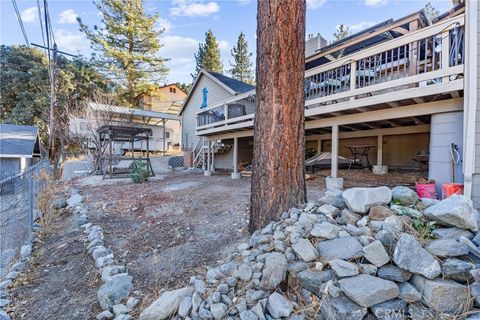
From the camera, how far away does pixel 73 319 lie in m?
2.00

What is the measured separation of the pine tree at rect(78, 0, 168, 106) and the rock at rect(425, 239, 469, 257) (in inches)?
907

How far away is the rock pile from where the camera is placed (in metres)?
1.57

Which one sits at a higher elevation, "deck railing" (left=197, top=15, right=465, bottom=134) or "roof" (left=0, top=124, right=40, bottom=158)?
"deck railing" (left=197, top=15, right=465, bottom=134)

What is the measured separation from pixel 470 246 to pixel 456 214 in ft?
0.78

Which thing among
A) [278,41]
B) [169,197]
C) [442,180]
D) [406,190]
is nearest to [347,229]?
[406,190]

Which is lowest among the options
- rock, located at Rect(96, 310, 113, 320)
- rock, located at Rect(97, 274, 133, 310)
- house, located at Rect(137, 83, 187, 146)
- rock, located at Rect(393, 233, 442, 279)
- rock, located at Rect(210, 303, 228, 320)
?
rock, located at Rect(96, 310, 113, 320)

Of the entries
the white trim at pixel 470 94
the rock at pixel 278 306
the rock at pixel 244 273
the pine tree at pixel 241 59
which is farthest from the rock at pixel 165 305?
the pine tree at pixel 241 59

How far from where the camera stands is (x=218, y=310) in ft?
5.76

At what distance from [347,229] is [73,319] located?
2.32m

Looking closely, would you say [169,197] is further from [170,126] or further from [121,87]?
[121,87]

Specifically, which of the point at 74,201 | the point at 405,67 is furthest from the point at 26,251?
the point at 405,67

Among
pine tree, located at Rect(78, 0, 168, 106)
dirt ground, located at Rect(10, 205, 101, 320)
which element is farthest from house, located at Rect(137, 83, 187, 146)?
dirt ground, located at Rect(10, 205, 101, 320)

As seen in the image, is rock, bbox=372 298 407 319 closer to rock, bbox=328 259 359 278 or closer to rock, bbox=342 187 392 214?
rock, bbox=328 259 359 278

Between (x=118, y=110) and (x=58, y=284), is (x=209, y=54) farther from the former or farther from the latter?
(x=58, y=284)
